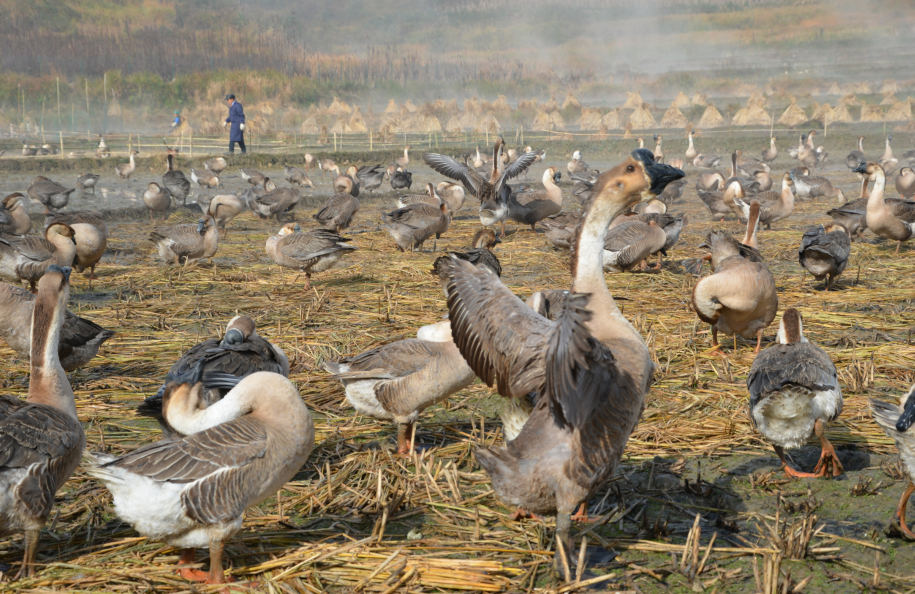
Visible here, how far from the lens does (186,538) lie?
3.62 meters

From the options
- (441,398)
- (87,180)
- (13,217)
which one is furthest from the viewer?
(87,180)

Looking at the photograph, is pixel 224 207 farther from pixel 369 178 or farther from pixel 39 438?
pixel 39 438

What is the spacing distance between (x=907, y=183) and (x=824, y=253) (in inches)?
469

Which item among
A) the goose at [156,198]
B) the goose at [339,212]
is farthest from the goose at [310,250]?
the goose at [156,198]

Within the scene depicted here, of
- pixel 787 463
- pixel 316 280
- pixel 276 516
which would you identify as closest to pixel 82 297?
pixel 316 280

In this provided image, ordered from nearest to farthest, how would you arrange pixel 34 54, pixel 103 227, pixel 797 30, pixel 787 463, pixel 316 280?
pixel 787 463 < pixel 316 280 < pixel 103 227 < pixel 34 54 < pixel 797 30

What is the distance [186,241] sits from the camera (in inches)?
447

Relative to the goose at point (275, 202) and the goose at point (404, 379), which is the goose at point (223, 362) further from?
the goose at point (275, 202)

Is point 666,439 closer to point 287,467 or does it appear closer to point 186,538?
point 287,467

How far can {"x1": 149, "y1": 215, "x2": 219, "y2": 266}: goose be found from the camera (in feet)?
37.2

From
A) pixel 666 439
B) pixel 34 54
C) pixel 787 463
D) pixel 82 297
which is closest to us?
pixel 787 463

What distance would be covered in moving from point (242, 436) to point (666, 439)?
10.3ft

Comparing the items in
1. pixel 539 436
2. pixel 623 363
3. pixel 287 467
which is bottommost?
pixel 287 467

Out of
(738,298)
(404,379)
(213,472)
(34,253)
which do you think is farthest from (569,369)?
(34,253)
